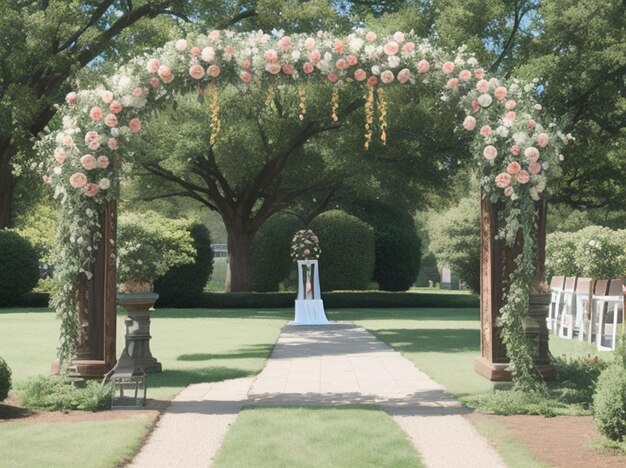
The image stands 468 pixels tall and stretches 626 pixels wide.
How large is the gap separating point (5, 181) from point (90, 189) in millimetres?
20920

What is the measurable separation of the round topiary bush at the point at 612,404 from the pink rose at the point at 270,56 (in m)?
4.83

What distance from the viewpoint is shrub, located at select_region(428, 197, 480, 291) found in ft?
120

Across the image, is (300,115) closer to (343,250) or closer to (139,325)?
(139,325)

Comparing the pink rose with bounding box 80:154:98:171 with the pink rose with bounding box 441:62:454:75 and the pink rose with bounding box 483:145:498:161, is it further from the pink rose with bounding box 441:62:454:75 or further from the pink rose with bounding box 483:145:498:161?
the pink rose with bounding box 483:145:498:161

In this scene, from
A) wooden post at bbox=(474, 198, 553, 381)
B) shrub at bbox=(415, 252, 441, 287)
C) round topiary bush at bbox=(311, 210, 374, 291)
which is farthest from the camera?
shrub at bbox=(415, 252, 441, 287)

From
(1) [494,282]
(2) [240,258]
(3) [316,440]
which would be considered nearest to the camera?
(3) [316,440]

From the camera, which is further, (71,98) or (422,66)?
(422,66)

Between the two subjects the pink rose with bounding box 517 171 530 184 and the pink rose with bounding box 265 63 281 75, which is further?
the pink rose with bounding box 265 63 281 75

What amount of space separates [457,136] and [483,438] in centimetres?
1829

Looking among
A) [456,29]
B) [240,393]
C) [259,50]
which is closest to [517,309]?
[240,393]

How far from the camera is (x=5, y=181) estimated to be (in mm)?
28609

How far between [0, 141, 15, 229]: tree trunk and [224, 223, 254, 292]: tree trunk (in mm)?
7659

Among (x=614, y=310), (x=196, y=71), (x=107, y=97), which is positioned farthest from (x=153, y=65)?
(x=614, y=310)

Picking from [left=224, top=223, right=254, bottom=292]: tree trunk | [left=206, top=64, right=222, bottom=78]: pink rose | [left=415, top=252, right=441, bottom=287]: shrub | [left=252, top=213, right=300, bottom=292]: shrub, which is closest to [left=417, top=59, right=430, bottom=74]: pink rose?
[left=206, top=64, right=222, bottom=78]: pink rose
